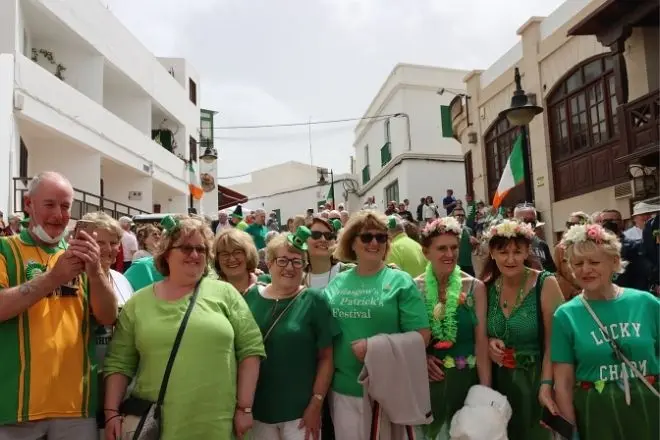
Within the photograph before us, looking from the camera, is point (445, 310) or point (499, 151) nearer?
point (445, 310)

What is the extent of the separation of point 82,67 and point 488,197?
1323 cm

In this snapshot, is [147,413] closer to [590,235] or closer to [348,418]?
[348,418]

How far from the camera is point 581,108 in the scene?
1376cm

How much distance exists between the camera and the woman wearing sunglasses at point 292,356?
3301mm

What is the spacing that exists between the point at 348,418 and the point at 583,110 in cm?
1240

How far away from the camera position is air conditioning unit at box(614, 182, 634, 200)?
38.6 ft

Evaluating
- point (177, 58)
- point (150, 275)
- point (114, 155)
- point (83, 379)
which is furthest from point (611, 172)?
point (177, 58)

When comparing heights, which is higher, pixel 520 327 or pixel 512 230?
pixel 512 230

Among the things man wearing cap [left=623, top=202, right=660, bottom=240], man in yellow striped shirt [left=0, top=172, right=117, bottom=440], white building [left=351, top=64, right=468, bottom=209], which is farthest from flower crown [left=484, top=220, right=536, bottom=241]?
white building [left=351, top=64, right=468, bottom=209]

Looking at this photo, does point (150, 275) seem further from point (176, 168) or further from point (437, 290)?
point (176, 168)

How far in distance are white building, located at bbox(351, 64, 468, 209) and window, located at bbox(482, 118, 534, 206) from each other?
6.69 m

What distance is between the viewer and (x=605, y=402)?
306 centimetres

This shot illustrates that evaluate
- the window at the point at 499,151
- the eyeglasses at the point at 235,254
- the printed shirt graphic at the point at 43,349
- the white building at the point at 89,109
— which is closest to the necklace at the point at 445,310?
the eyeglasses at the point at 235,254

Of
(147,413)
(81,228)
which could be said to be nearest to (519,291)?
(147,413)
